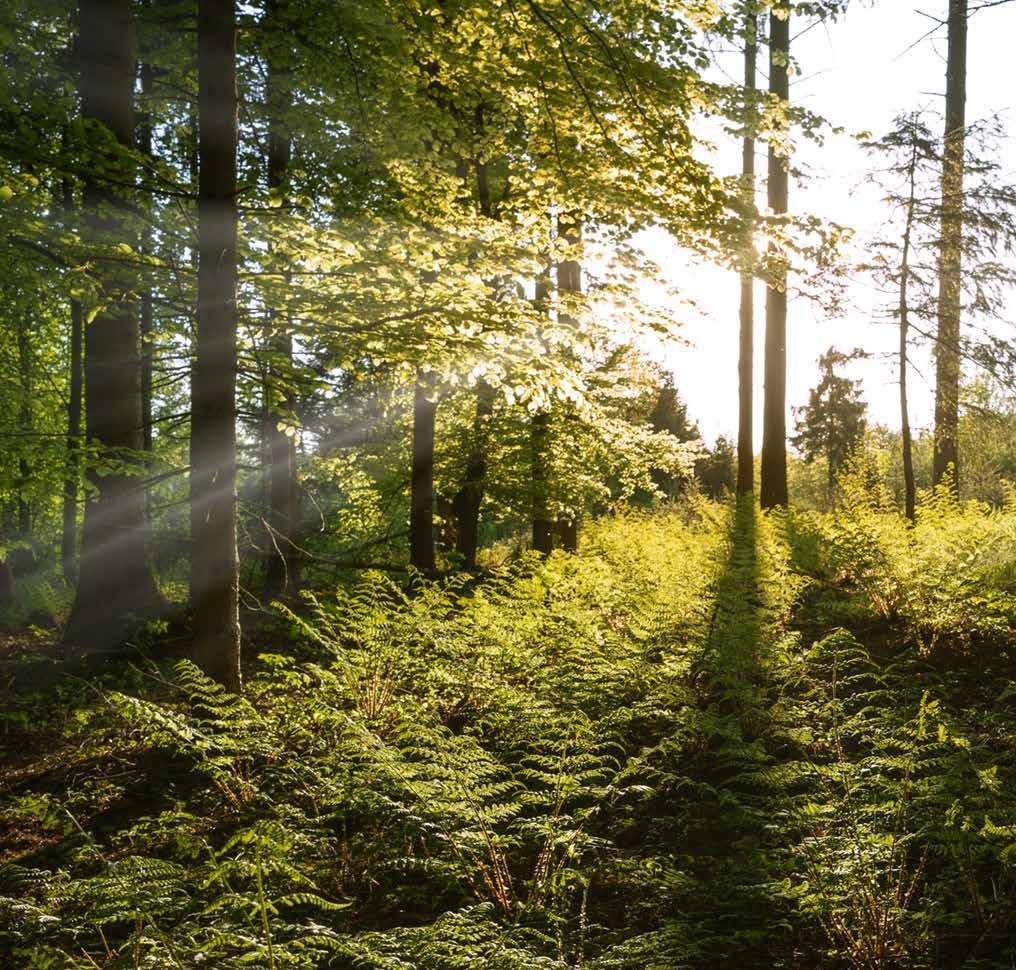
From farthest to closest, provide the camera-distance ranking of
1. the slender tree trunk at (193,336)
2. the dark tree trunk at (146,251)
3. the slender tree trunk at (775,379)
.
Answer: the slender tree trunk at (775,379)
the dark tree trunk at (146,251)
the slender tree trunk at (193,336)

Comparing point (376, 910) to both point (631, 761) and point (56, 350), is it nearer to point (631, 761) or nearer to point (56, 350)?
point (631, 761)

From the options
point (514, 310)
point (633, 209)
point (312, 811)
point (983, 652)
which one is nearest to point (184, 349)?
point (514, 310)

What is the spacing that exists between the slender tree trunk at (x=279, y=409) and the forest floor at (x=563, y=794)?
1.99m

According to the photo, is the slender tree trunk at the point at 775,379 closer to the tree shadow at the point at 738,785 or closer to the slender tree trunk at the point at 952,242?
the slender tree trunk at the point at 952,242

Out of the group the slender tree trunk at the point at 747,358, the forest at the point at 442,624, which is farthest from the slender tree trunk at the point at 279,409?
the slender tree trunk at the point at 747,358

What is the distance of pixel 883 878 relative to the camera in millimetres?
2961

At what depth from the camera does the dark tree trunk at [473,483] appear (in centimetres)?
1180

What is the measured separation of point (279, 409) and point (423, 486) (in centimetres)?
471

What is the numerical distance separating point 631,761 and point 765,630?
246 cm

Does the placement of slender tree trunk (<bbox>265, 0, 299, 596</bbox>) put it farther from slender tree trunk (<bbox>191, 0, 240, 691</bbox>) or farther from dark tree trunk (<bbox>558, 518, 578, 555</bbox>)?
dark tree trunk (<bbox>558, 518, 578, 555</bbox>)

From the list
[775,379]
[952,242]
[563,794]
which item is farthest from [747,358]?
[563,794]

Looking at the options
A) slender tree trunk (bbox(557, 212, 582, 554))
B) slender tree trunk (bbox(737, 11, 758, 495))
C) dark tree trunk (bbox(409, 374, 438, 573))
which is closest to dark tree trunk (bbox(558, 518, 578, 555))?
slender tree trunk (bbox(557, 212, 582, 554))

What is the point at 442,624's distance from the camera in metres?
5.74

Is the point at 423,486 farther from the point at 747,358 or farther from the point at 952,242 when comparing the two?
the point at 952,242
